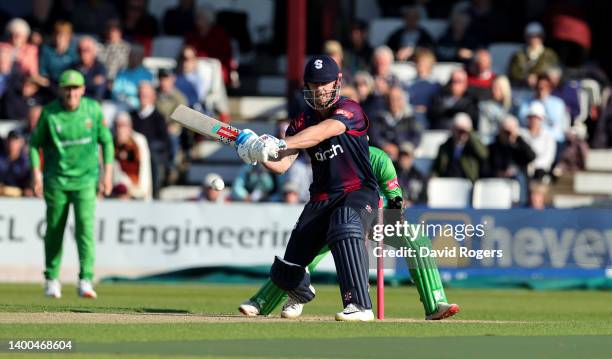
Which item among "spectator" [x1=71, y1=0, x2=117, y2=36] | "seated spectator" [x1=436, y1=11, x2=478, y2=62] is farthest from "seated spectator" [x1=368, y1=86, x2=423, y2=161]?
"spectator" [x1=71, y1=0, x2=117, y2=36]

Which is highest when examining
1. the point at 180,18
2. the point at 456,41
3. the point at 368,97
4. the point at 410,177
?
the point at 180,18

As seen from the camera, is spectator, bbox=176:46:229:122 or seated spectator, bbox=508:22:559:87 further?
seated spectator, bbox=508:22:559:87

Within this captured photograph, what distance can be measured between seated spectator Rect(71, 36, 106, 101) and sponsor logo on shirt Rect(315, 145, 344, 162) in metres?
12.1

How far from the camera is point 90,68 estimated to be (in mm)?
23047

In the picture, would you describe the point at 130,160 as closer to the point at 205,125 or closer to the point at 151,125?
the point at 151,125

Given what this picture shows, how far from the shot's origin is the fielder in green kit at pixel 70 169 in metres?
15.5

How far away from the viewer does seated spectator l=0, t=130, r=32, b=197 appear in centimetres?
2128

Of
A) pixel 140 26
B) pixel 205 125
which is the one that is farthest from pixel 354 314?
pixel 140 26

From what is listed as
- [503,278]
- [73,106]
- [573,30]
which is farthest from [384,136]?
[73,106]

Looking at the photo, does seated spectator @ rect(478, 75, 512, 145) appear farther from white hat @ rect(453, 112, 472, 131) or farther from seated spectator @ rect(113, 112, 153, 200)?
seated spectator @ rect(113, 112, 153, 200)

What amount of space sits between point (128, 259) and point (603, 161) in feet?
24.3

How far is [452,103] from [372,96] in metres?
1.25

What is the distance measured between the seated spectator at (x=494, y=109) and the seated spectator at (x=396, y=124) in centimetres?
117

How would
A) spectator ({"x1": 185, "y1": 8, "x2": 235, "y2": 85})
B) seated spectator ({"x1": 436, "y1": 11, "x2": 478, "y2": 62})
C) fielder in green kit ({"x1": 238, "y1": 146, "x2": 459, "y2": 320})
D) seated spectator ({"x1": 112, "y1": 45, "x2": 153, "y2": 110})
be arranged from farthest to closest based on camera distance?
seated spectator ({"x1": 436, "y1": 11, "x2": 478, "y2": 62}) → spectator ({"x1": 185, "y1": 8, "x2": 235, "y2": 85}) → seated spectator ({"x1": 112, "y1": 45, "x2": 153, "y2": 110}) → fielder in green kit ({"x1": 238, "y1": 146, "x2": 459, "y2": 320})
